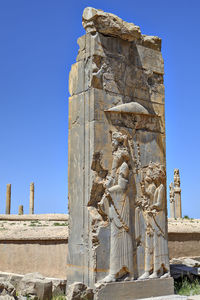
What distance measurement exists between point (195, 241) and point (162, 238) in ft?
16.4

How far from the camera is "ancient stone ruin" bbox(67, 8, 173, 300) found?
22.9 feet

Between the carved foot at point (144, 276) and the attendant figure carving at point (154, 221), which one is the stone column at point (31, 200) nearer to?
the attendant figure carving at point (154, 221)

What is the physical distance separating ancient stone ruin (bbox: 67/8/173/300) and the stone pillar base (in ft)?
0.06

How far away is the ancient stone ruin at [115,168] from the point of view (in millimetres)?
6977

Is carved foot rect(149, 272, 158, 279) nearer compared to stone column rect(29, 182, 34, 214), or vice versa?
carved foot rect(149, 272, 158, 279)

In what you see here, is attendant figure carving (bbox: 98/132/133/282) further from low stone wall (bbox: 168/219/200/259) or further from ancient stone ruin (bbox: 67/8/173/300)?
low stone wall (bbox: 168/219/200/259)

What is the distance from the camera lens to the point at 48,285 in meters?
6.84

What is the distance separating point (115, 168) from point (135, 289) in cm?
221

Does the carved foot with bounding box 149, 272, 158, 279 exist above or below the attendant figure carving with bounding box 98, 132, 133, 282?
below

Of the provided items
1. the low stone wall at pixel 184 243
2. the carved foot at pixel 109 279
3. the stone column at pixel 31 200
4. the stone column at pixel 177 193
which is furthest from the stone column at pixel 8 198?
the carved foot at pixel 109 279

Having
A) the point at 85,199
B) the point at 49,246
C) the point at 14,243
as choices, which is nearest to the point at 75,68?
the point at 85,199

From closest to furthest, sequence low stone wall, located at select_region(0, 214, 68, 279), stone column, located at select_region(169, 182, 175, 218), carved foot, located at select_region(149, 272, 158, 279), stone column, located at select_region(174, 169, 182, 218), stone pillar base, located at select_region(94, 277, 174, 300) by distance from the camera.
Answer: stone pillar base, located at select_region(94, 277, 174, 300) → carved foot, located at select_region(149, 272, 158, 279) → low stone wall, located at select_region(0, 214, 68, 279) → stone column, located at select_region(174, 169, 182, 218) → stone column, located at select_region(169, 182, 175, 218)

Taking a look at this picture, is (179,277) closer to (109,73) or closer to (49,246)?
(49,246)

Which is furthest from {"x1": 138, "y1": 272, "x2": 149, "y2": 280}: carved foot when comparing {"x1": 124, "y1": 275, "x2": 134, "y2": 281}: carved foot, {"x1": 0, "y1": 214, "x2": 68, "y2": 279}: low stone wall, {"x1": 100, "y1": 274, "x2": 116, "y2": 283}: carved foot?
{"x1": 0, "y1": 214, "x2": 68, "y2": 279}: low stone wall
